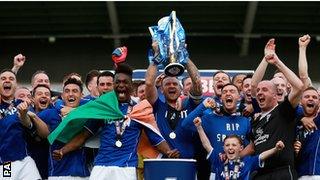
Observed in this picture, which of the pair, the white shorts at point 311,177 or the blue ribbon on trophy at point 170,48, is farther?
the white shorts at point 311,177

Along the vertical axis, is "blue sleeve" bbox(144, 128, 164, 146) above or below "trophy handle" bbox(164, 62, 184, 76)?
below

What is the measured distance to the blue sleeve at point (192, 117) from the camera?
22.3ft

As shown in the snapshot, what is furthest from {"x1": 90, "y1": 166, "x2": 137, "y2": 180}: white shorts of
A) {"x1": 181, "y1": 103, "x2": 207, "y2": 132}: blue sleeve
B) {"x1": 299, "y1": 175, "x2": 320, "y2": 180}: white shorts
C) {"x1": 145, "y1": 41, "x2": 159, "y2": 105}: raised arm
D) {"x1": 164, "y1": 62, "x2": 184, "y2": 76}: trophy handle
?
{"x1": 299, "y1": 175, "x2": 320, "y2": 180}: white shorts

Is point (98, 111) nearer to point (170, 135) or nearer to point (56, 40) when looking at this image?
point (170, 135)

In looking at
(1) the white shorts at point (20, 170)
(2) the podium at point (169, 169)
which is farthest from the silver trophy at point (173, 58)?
(1) the white shorts at point (20, 170)

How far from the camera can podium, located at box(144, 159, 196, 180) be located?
Answer: 250 inches

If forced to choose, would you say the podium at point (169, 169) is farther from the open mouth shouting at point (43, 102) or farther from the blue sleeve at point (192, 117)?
the open mouth shouting at point (43, 102)

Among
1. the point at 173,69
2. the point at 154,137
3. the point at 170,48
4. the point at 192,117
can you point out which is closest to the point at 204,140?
the point at 192,117

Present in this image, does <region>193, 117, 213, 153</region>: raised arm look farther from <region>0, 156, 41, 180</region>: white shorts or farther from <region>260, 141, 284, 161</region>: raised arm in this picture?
<region>0, 156, 41, 180</region>: white shorts

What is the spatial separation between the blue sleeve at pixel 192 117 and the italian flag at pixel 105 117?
0.27m

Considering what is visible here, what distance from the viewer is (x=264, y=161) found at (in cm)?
672

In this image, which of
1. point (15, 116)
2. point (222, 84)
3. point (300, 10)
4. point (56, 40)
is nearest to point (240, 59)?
point (300, 10)

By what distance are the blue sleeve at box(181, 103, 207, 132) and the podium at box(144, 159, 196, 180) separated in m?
0.56

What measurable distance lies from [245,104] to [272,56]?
76cm
